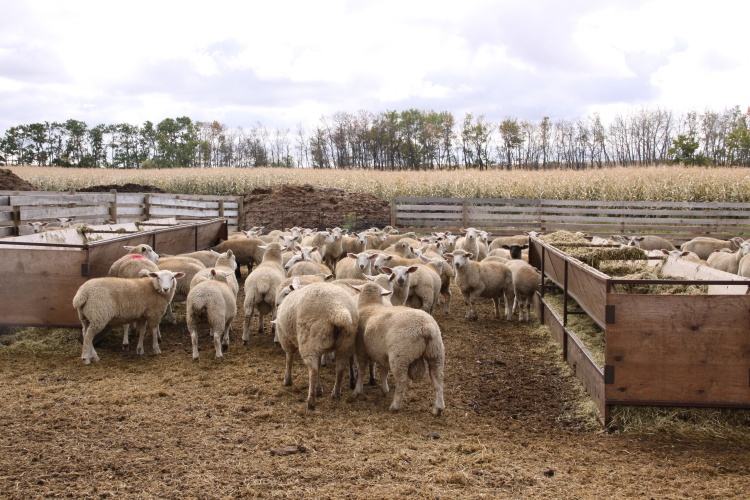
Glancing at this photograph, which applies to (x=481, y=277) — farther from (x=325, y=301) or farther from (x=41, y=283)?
(x=41, y=283)

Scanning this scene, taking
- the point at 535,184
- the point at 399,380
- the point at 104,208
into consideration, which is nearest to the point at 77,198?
the point at 104,208

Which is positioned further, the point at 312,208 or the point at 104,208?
the point at 312,208

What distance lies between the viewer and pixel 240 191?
34.4m

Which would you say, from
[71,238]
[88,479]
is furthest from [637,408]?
[71,238]

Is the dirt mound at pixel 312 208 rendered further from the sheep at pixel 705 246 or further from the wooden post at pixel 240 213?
the sheep at pixel 705 246

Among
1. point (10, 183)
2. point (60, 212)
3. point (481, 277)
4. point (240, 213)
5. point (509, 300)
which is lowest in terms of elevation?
point (509, 300)

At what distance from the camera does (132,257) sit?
10.2 m

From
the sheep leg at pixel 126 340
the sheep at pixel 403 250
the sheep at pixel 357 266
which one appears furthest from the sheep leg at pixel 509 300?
the sheep leg at pixel 126 340

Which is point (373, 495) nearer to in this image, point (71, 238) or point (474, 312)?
point (474, 312)

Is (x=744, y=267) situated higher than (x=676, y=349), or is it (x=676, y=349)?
(x=744, y=267)

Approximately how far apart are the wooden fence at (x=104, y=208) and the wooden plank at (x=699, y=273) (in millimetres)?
14320

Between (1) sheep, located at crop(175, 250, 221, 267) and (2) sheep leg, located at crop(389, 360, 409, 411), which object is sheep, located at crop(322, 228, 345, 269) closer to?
(1) sheep, located at crop(175, 250, 221, 267)

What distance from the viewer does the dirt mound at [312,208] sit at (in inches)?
1071

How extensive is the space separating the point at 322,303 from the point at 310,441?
1.63m
